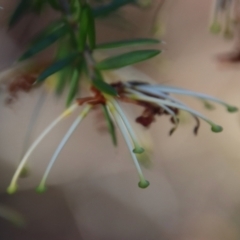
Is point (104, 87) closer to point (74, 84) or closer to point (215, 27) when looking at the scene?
point (74, 84)

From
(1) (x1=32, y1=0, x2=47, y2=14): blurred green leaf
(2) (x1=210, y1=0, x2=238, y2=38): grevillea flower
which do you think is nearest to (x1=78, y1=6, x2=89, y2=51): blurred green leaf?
(1) (x1=32, y1=0, x2=47, y2=14): blurred green leaf

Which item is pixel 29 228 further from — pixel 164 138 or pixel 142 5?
pixel 142 5

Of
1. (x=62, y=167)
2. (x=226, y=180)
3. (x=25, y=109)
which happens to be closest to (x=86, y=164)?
(x=62, y=167)

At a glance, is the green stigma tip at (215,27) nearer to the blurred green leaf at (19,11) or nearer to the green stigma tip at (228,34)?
the green stigma tip at (228,34)

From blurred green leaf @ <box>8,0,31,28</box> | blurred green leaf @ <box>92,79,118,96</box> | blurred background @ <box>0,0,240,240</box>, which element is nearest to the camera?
→ blurred green leaf @ <box>92,79,118,96</box>

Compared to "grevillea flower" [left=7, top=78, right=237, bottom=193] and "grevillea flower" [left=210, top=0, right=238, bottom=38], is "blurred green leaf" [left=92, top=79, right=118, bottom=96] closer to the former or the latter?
"grevillea flower" [left=7, top=78, right=237, bottom=193]

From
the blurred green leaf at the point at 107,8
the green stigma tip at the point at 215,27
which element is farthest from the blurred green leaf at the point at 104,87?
the green stigma tip at the point at 215,27

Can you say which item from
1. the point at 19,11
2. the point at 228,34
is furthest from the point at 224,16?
the point at 19,11
